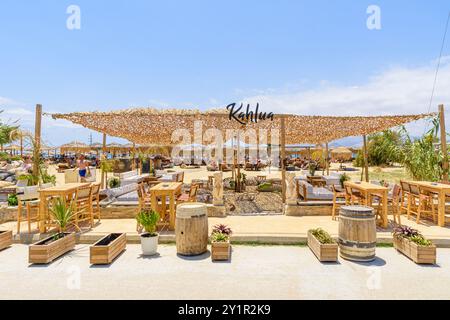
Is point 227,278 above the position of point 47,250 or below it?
below

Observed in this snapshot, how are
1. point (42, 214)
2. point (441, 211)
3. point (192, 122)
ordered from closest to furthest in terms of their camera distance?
point (42, 214) < point (441, 211) < point (192, 122)

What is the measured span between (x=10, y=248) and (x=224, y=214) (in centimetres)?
437

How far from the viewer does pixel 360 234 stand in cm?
402

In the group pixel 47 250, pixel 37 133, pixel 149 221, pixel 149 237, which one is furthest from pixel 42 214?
pixel 37 133

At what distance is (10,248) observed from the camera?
4.82m

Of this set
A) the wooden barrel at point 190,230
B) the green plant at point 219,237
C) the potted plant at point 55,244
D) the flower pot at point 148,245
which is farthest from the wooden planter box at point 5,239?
the green plant at point 219,237

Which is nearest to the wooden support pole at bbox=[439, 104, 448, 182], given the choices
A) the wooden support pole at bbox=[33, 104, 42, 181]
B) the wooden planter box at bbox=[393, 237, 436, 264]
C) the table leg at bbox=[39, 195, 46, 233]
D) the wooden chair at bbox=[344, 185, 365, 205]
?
the wooden chair at bbox=[344, 185, 365, 205]

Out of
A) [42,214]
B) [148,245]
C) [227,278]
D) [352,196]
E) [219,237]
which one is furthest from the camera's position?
[352,196]

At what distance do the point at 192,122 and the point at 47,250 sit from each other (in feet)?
16.2

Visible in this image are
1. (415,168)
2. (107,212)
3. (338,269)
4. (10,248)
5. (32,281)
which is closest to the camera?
(32,281)

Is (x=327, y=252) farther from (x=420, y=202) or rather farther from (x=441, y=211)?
(x=441, y=211)

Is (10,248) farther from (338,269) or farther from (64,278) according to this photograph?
(338,269)

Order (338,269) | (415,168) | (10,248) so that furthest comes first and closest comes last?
(415,168) < (10,248) < (338,269)
